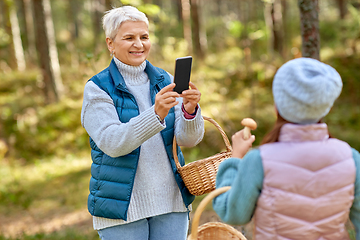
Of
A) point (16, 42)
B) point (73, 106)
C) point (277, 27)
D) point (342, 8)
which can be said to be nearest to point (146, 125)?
point (73, 106)

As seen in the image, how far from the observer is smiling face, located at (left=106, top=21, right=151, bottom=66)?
7.27 feet

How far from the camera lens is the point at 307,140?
1.52m

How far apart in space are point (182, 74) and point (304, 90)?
84 centimetres

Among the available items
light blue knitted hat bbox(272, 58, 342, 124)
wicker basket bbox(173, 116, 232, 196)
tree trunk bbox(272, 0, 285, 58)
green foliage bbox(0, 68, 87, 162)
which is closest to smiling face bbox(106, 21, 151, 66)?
wicker basket bbox(173, 116, 232, 196)

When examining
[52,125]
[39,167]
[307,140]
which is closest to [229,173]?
[307,140]

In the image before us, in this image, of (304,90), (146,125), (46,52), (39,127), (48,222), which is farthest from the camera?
(46,52)

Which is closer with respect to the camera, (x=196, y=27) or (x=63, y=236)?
(x=63, y=236)

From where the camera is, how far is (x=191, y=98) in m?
2.17

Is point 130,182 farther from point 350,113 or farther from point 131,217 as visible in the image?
point 350,113

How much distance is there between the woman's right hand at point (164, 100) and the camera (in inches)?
78.1

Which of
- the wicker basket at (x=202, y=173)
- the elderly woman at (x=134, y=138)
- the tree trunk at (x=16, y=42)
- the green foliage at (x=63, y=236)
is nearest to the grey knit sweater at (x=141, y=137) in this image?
the elderly woman at (x=134, y=138)

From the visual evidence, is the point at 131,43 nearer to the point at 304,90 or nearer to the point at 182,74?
the point at 182,74

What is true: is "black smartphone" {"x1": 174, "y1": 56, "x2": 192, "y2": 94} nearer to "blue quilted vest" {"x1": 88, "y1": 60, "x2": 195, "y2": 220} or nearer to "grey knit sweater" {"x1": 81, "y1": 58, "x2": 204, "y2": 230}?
"grey knit sweater" {"x1": 81, "y1": 58, "x2": 204, "y2": 230}

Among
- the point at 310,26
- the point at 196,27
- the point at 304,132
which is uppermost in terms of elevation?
the point at 196,27
